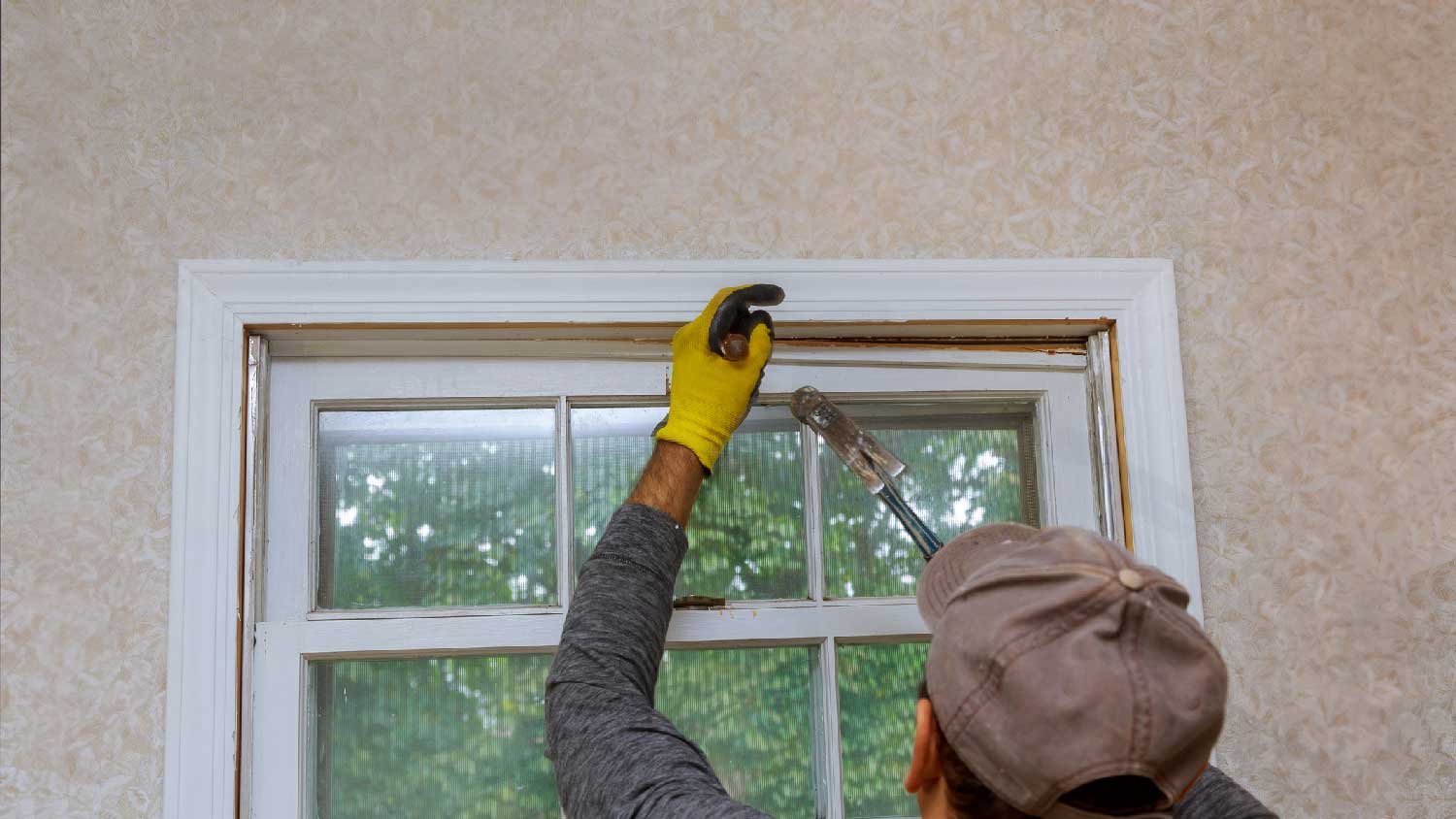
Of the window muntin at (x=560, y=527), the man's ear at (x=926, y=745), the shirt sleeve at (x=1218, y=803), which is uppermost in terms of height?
the window muntin at (x=560, y=527)

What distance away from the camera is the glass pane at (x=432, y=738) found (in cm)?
131

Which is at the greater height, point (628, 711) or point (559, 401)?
point (559, 401)

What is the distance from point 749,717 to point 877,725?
0.52 feet

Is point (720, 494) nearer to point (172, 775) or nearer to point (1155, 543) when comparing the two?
point (1155, 543)

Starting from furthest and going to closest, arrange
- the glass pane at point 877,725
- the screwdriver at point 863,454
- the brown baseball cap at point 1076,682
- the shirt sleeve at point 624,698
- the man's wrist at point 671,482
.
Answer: the glass pane at point 877,725, the screwdriver at point 863,454, the man's wrist at point 671,482, the shirt sleeve at point 624,698, the brown baseball cap at point 1076,682

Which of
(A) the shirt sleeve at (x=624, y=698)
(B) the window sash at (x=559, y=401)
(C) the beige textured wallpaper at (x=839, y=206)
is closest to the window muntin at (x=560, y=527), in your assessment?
(B) the window sash at (x=559, y=401)

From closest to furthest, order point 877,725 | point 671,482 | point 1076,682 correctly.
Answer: point 1076,682
point 671,482
point 877,725

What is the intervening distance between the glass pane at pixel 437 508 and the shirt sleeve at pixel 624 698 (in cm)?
25

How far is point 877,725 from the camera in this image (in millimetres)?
1385

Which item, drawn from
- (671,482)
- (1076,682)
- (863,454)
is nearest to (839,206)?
(863,454)

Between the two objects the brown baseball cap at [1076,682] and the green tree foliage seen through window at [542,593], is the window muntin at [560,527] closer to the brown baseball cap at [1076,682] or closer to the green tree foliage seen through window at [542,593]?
the green tree foliage seen through window at [542,593]

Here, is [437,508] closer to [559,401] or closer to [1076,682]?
[559,401]

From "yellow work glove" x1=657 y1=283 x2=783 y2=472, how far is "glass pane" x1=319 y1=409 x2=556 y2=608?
10.0 inches

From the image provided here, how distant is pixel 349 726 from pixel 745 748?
0.47 m
